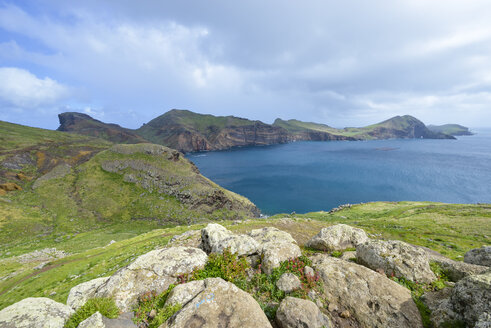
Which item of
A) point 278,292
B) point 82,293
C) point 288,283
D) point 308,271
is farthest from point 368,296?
point 82,293

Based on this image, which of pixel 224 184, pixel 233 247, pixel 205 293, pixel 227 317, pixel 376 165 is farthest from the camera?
pixel 376 165

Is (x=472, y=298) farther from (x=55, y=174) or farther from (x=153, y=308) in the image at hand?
(x=55, y=174)

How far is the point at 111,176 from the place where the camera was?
318ft

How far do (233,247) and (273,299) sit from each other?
4.77 metres

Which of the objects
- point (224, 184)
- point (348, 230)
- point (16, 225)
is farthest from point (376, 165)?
point (16, 225)

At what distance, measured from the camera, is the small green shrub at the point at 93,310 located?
8445 mm

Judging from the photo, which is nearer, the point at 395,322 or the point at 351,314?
the point at 395,322

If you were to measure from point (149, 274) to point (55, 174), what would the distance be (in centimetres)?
12020

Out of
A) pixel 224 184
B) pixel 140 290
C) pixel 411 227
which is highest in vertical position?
pixel 140 290

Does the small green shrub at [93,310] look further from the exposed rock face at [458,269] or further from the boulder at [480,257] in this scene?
the boulder at [480,257]

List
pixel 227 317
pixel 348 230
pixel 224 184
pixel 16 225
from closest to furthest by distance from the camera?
pixel 227 317
pixel 348 230
pixel 16 225
pixel 224 184

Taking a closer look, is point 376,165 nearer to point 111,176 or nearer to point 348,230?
point 348,230

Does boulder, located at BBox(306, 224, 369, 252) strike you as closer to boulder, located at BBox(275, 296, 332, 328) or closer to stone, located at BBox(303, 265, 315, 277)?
stone, located at BBox(303, 265, 315, 277)

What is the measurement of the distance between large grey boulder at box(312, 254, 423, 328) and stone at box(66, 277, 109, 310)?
14086 millimetres
